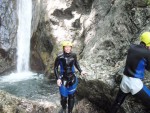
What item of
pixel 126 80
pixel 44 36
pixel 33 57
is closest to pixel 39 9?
pixel 44 36

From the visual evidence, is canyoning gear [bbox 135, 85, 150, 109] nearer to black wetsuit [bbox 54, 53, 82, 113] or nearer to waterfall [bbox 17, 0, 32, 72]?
black wetsuit [bbox 54, 53, 82, 113]

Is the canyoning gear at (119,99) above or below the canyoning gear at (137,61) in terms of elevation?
below

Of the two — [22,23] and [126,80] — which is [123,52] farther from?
[22,23]

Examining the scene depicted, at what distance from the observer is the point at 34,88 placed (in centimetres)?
1548

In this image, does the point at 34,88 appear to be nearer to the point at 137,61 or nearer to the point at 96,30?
the point at 96,30

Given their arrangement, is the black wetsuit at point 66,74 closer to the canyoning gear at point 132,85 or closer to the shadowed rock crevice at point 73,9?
the canyoning gear at point 132,85

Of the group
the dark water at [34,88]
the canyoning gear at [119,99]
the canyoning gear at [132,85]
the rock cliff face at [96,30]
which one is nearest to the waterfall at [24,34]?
the rock cliff face at [96,30]

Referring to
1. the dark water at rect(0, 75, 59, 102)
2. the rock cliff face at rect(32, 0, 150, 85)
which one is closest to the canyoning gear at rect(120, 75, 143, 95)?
the rock cliff face at rect(32, 0, 150, 85)

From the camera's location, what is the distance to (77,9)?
58.5ft

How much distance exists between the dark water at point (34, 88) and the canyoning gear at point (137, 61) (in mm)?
7419

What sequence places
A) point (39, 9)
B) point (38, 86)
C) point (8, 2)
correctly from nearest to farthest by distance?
point (38, 86) → point (39, 9) → point (8, 2)

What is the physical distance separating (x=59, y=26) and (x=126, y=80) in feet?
39.5

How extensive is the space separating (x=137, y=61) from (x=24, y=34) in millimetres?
18512

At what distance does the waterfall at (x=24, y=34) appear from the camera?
2223 cm
